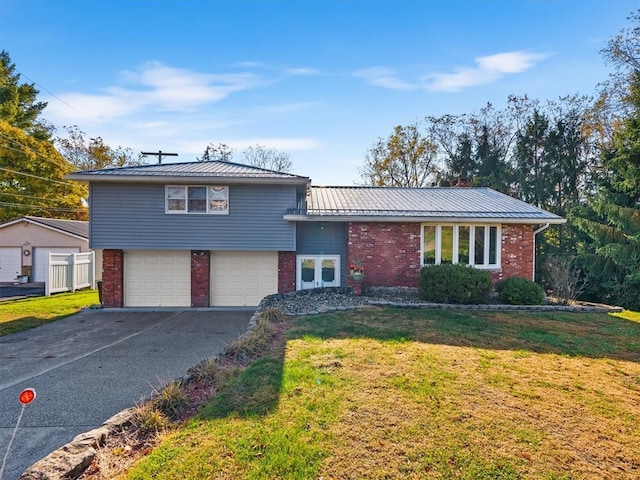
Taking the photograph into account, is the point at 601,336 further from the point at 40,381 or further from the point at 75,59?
the point at 75,59

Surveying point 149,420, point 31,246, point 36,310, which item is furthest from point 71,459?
point 31,246

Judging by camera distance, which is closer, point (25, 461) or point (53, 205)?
point (25, 461)

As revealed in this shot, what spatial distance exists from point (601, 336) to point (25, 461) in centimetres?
995

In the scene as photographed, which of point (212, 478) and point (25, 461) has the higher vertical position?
point (212, 478)

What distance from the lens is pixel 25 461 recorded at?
3.24 meters

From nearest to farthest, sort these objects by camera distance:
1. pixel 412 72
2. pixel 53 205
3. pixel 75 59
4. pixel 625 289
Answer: pixel 75 59, pixel 412 72, pixel 625 289, pixel 53 205

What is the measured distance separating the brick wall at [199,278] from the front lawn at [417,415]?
6546 millimetres

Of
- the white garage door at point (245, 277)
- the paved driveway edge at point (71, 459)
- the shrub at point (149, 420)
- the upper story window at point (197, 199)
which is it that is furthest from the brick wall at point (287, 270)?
the paved driveway edge at point (71, 459)

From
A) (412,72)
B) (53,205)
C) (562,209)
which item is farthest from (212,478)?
(53,205)

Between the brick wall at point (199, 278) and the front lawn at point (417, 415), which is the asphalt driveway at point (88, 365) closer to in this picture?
the brick wall at point (199, 278)

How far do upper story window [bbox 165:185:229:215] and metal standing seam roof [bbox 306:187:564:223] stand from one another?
10.0 feet

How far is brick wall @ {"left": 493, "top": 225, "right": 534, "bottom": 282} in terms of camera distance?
39.3 ft

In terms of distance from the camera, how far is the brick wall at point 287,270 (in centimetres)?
1215

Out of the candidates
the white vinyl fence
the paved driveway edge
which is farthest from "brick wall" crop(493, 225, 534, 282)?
the white vinyl fence
